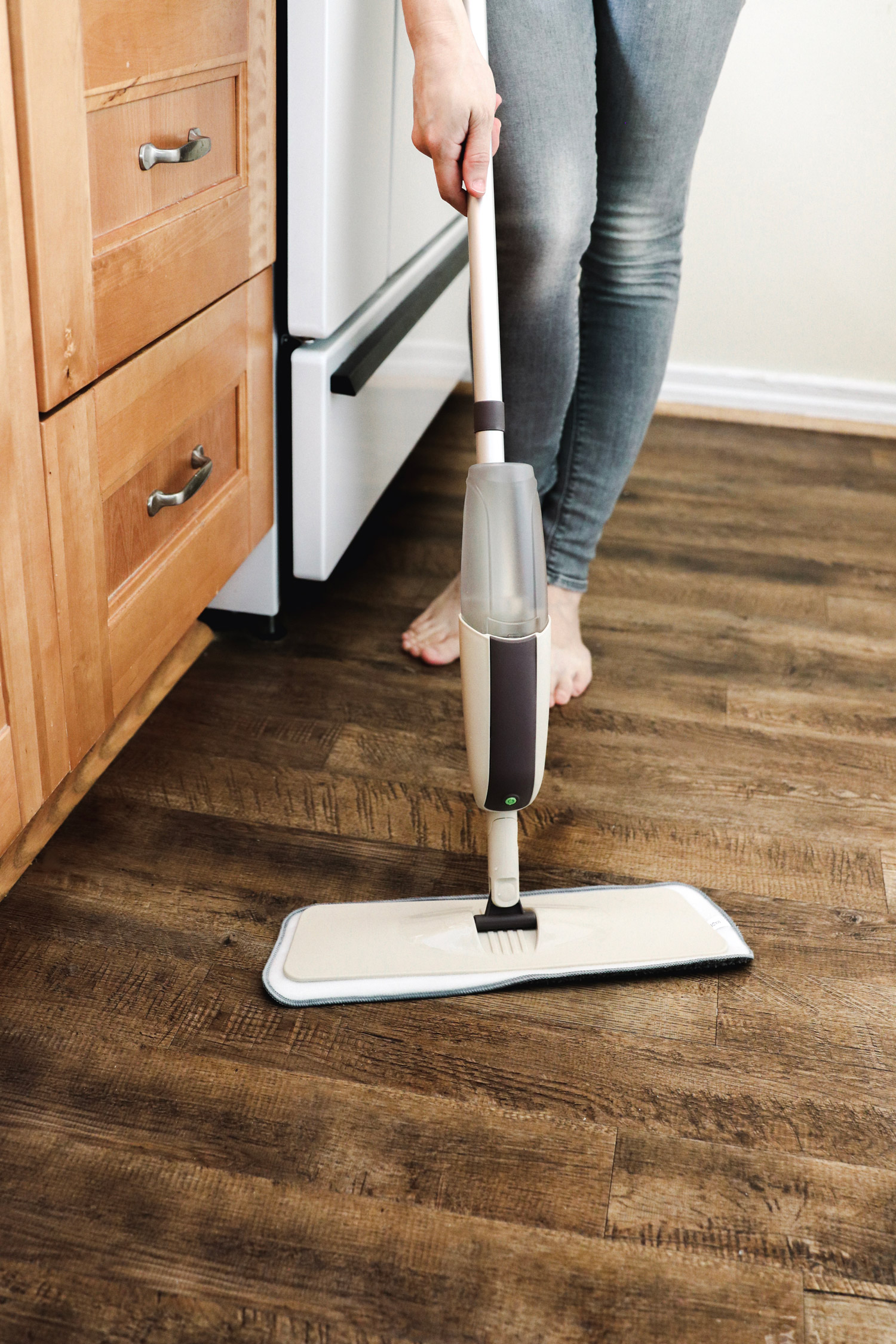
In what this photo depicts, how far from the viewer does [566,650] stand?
1.30 meters

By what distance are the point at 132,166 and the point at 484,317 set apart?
0.88 ft

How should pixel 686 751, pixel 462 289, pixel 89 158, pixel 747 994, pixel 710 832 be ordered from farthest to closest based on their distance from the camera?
pixel 462 289
pixel 686 751
pixel 710 832
pixel 747 994
pixel 89 158

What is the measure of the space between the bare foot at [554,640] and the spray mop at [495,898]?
0.37m

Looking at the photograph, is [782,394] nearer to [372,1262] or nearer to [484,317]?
[484,317]

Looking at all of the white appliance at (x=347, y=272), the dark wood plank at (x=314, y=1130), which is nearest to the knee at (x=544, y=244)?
the white appliance at (x=347, y=272)

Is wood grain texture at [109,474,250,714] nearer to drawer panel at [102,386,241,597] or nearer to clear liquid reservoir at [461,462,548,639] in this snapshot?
drawer panel at [102,386,241,597]

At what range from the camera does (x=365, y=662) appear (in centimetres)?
132

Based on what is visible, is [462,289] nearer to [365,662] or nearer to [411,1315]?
[365,662]

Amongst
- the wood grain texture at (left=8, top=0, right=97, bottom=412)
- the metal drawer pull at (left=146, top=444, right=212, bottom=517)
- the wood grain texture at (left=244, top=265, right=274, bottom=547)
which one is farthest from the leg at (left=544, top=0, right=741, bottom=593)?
the wood grain texture at (left=8, top=0, right=97, bottom=412)

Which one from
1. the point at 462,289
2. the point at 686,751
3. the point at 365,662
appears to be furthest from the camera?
the point at 462,289

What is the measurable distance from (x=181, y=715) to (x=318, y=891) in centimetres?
31

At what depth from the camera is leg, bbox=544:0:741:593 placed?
1044mm

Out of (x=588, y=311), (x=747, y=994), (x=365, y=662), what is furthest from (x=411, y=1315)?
(x=588, y=311)

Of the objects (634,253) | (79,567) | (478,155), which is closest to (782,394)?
(634,253)
